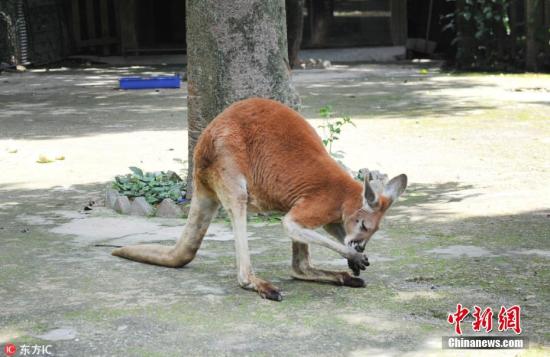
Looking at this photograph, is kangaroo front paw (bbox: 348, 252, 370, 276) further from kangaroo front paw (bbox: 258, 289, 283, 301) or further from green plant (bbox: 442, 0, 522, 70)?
green plant (bbox: 442, 0, 522, 70)

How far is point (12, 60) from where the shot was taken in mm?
20188

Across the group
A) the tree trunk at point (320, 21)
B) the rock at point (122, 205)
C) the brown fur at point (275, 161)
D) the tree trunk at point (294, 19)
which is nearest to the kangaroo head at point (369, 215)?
the brown fur at point (275, 161)

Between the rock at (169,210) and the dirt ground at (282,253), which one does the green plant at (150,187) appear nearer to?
the rock at (169,210)

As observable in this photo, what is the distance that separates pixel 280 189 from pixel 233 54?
208 cm

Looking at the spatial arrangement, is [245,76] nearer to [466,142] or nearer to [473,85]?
[466,142]

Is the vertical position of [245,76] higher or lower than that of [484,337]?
higher

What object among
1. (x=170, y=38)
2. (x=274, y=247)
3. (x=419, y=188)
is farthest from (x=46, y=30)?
(x=274, y=247)

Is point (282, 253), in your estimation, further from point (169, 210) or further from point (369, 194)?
point (169, 210)

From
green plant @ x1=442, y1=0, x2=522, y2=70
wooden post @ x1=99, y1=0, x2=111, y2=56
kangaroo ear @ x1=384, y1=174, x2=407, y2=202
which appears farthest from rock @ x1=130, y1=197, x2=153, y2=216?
wooden post @ x1=99, y1=0, x2=111, y2=56

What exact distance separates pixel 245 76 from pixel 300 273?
2.15 metres

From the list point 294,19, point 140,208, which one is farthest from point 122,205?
point 294,19

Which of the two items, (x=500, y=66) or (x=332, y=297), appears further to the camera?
(x=500, y=66)

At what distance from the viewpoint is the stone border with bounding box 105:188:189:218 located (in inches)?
279

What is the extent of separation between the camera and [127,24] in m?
22.4
